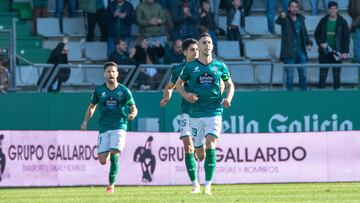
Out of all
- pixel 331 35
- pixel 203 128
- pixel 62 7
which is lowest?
pixel 331 35

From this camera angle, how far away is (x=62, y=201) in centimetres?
1672

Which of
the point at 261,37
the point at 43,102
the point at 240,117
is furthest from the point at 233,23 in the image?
the point at 43,102

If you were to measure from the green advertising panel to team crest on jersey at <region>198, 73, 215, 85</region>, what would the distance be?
31.0 ft

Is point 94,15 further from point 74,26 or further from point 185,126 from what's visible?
point 185,126

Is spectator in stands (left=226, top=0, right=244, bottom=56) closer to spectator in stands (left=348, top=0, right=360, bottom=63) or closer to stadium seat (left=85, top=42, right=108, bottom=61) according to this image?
spectator in stands (left=348, top=0, right=360, bottom=63)

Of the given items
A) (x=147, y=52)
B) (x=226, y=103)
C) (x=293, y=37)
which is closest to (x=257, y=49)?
(x=293, y=37)

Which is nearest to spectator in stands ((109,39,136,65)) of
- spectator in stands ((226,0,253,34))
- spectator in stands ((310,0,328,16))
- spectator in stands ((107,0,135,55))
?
spectator in stands ((107,0,135,55))

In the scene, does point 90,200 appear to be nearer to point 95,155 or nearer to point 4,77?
point 95,155

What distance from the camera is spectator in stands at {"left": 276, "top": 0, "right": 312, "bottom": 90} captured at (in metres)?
28.1

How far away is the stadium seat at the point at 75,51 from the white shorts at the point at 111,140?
9529 mm

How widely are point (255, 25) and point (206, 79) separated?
13611 millimetres

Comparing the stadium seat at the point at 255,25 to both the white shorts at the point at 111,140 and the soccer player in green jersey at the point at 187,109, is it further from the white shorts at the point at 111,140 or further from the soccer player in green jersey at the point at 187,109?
the soccer player in green jersey at the point at 187,109

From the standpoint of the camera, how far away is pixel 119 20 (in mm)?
28891

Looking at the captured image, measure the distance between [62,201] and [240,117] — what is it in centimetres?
1132
